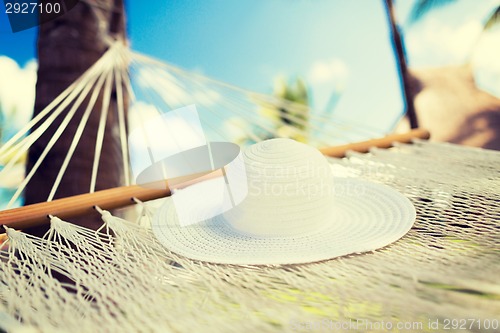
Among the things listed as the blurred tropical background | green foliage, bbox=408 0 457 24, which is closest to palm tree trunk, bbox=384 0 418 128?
the blurred tropical background

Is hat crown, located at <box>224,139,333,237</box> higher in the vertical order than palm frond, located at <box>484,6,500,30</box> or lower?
lower

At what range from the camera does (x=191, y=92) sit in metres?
1.42

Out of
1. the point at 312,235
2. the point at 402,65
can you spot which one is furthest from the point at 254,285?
the point at 402,65

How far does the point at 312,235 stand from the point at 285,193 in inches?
3.3

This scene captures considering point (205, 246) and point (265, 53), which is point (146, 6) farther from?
point (205, 246)

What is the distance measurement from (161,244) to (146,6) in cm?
536

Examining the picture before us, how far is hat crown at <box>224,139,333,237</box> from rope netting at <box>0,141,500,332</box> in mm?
92

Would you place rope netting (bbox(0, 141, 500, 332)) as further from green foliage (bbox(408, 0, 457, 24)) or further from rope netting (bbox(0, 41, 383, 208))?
green foliage (bbox(408, 0, 457, 24))

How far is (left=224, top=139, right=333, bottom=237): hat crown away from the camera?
641mm

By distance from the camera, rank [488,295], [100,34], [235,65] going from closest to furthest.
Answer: [488,295] → [100,34] → [235,65]

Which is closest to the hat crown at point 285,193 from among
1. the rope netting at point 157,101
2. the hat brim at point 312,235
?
the hat brim at point 312,235

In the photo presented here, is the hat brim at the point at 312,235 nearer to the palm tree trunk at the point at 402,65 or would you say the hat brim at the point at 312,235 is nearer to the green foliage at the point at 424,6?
the palm tree trunk at the point at 402,65

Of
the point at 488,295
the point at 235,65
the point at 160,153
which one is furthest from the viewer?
the point at 235,65

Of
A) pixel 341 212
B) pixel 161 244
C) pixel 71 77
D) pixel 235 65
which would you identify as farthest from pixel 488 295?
pixel 235 65
